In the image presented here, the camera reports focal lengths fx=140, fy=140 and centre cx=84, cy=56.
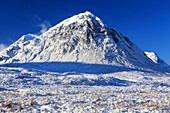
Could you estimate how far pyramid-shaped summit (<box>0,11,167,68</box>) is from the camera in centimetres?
8944

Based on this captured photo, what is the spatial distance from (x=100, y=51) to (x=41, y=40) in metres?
50.2

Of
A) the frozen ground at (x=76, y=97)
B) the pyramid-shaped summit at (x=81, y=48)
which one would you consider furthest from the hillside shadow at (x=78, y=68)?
the frozen ground at (x=76, y=97)

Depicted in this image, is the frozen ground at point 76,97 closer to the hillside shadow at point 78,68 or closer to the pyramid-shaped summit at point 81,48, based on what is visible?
the hillside shadow at point 78,68

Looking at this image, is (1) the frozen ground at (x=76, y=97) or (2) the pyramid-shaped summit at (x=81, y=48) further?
(2) the pyramid-shaped summit at (x=81, y=48)

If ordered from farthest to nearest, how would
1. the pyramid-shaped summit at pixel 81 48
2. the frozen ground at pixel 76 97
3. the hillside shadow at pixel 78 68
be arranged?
the pyramid-shaped summit at pixel 81 48
the hillside shadow at pixel 78 68
the frozen ground at pixel 76 97

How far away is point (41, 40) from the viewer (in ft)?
371

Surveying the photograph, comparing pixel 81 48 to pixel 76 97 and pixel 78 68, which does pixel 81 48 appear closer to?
pixel 78 68

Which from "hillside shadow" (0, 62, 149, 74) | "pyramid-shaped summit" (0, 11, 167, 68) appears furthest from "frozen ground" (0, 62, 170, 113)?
"pyramid-shaped summit" (0, 11, 167, 68)

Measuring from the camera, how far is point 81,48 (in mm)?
97250

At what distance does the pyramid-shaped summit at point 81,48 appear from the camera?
293 ft

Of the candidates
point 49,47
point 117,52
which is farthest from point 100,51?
point 49,47

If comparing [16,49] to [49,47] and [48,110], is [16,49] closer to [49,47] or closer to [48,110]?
[49,47]

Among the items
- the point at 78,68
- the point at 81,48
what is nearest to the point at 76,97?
the point at 78,68

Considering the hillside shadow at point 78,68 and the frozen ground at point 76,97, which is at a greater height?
the hillside shadow at point 78,68
